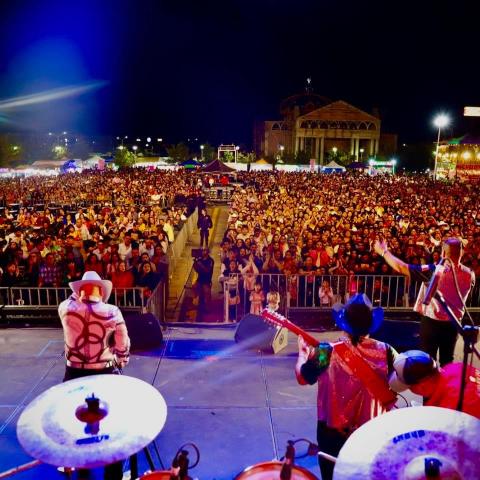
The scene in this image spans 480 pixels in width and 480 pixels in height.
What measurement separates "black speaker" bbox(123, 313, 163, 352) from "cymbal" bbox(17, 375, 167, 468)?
368cm

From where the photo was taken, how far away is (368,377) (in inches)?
110

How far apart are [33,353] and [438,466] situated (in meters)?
5.53

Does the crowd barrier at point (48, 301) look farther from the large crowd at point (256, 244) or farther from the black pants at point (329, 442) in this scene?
the black pants at point (329, 442)

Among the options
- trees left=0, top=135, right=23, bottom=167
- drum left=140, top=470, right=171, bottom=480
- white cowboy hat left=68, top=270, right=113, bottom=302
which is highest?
trees left=0, top=135, right=23, bottom=167

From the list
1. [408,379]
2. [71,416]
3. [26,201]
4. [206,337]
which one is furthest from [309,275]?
[26,201]

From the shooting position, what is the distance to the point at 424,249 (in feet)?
31.6

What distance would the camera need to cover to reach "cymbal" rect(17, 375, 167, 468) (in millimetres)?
2279

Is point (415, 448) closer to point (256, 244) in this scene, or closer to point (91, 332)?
point (91, 332)

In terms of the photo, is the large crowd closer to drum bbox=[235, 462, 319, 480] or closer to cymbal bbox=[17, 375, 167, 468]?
drum bbox=[235, 462, 319, 480]

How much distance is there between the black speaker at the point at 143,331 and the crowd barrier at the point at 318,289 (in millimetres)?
2085

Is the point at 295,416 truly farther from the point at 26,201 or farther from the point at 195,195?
the point at 26,201

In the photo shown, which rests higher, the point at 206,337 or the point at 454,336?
the point at 454,336

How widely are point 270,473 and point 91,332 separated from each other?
179 cm

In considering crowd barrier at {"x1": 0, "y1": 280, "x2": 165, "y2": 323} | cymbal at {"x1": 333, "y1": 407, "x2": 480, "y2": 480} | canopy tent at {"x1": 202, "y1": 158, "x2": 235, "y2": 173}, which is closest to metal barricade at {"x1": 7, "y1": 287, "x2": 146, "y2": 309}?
crowd barrier at {"x1": 0, "y1": 280, "x2": 165, "y2": 323}
